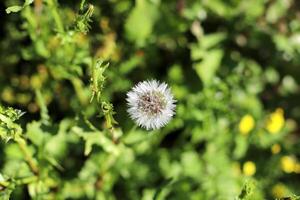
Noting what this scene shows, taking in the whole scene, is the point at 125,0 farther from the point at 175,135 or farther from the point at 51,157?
the point at 51,157

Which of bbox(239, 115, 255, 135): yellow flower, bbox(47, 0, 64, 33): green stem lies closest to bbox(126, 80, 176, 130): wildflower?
bbox(47, 0, 64, 33): green stem

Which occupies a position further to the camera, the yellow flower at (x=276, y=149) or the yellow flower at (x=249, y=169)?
the yellow flower at (x=276, y=149)

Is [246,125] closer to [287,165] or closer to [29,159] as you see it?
[287,165]

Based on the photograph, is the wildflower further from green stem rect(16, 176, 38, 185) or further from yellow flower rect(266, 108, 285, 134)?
yellow flower rect(266, 108, 285, 134)

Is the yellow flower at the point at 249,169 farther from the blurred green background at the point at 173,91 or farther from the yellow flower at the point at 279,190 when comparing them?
the yellow flower at the point at 279,190

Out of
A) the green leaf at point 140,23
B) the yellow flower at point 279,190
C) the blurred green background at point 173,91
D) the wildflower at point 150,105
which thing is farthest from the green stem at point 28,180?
the yellow flower at point 279,190

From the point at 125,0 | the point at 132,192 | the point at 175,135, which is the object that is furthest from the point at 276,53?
the point at 132,192

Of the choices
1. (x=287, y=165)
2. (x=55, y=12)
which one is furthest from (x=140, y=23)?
(x=287, y=165)
